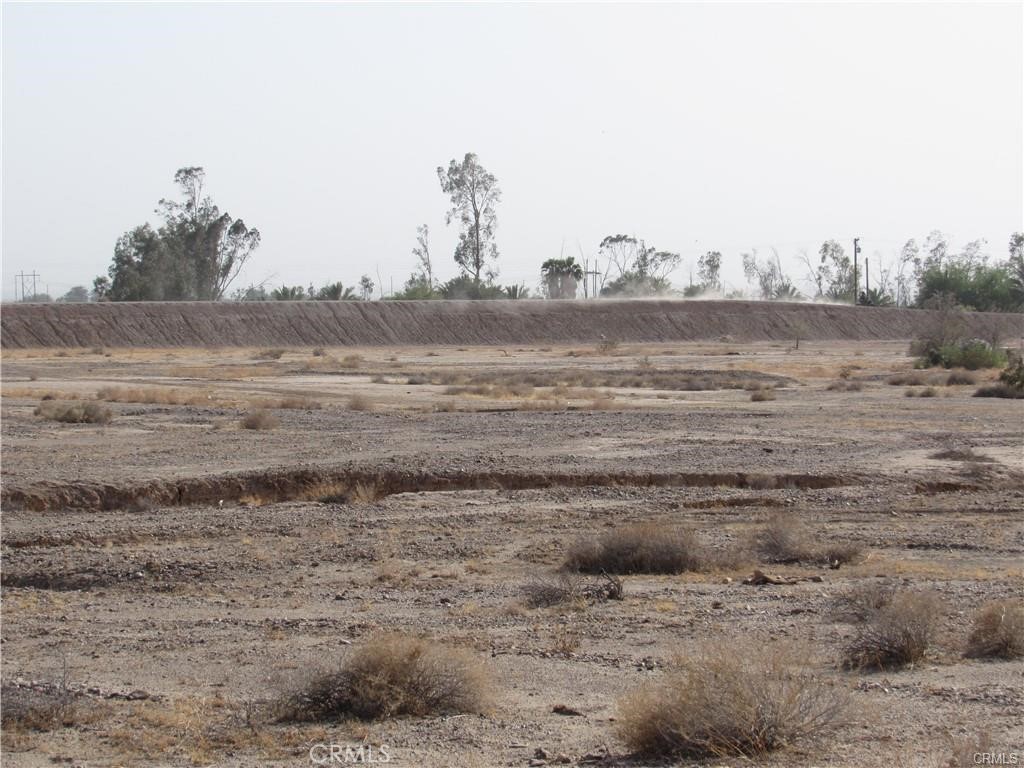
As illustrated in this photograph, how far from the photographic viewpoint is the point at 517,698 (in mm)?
9070

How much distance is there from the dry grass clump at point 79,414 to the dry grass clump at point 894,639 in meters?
24.1

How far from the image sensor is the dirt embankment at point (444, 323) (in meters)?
95.9

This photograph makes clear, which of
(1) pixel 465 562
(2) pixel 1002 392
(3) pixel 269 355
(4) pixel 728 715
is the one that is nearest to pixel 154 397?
(1) pixel 465 562

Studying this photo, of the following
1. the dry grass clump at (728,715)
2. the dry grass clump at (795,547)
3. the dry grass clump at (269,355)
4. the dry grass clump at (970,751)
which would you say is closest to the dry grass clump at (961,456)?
the dry grass clump at (795,547)

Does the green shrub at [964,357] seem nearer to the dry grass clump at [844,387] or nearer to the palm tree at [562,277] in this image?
the dry grass clump at [844,387]

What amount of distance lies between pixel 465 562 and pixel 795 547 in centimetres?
414

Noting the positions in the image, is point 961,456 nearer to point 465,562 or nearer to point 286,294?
point 465,562

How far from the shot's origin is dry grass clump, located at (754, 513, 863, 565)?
14773 millimetres

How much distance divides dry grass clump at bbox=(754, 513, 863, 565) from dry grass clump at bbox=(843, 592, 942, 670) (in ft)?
14.5

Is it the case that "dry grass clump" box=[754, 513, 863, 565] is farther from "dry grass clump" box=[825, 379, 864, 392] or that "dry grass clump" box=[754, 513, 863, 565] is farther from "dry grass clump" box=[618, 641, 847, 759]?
"dry grass clump" box=[825, 379, 864, 392]

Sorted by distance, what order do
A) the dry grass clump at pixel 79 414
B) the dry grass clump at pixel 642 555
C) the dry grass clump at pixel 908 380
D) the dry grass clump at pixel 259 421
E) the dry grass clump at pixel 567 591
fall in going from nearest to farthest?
the dry grass clump at pixel 567 591 → the dry grass clump at pixel 642 555 → the dry grass clump at pixel 259 421 → the dry grass clump at pixel 79 414 → the dry grass clump at pixel 908 380

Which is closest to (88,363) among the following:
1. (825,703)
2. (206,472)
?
(206,472)

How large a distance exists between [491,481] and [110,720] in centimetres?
1285

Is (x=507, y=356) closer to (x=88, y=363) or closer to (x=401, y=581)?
(x=88, y=363)
